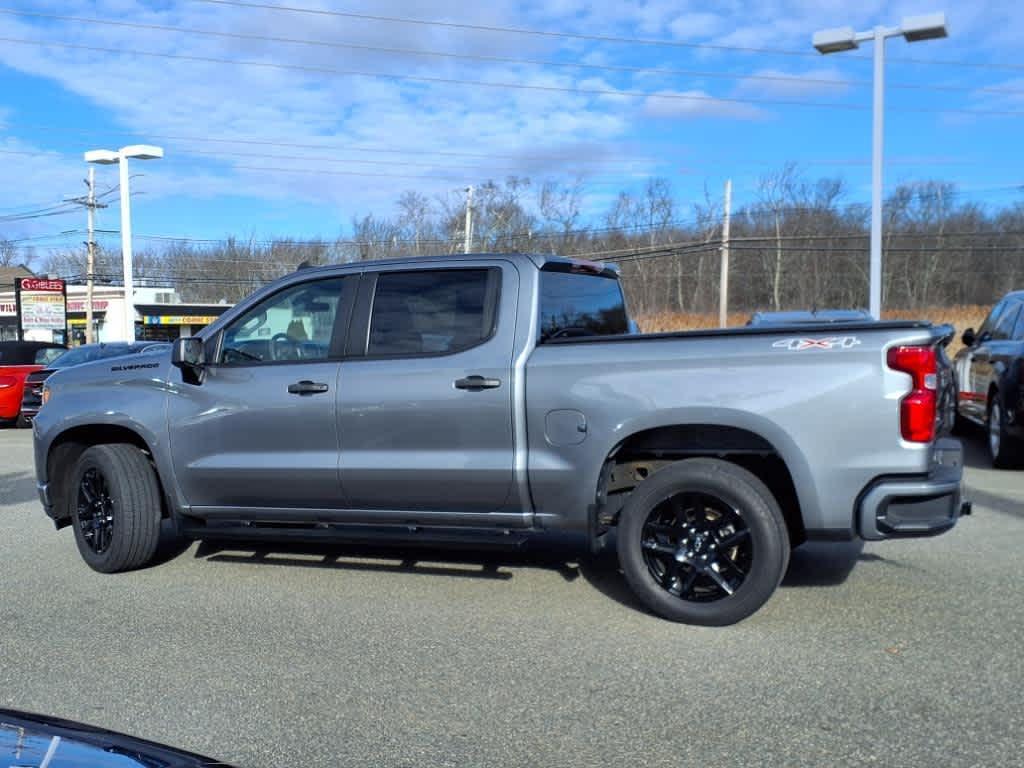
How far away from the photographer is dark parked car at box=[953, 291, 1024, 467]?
9375 mm

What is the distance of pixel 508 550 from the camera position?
650cm

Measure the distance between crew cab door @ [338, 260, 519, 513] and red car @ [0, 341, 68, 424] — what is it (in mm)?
14317

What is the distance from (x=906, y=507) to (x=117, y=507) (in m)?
4.67

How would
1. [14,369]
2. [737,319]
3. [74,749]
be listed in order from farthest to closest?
[737,319], [14,369], [74,749]

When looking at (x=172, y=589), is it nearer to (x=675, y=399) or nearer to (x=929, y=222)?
(x=675, y=399)

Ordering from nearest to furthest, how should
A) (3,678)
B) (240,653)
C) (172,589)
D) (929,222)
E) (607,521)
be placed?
(3,678) < (240,653) < (607,521) < (172,589) < (929,222)

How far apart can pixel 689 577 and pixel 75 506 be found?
4.11 m

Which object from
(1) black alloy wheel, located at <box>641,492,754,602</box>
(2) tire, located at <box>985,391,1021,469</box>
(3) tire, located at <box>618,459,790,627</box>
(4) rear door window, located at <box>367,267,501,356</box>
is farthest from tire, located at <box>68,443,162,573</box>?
(2) tire, located at <box>985,391,1021,469</box>

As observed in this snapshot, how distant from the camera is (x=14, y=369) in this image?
1767cm

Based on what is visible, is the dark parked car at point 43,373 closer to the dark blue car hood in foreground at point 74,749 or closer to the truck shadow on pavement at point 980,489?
the truck shadow on pavement at point 980,489

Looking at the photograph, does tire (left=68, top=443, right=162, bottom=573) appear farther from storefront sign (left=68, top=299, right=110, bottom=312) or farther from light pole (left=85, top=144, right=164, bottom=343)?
storefront sign (left=68, top=299, right=110, bottom=312)

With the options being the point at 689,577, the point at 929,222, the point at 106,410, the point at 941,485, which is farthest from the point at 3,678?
the point at 929,222

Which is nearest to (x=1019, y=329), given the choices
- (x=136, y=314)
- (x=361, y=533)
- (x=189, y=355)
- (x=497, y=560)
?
(x=497, y=560)

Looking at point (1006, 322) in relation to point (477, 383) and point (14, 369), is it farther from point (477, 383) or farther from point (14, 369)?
point (14, 369)
